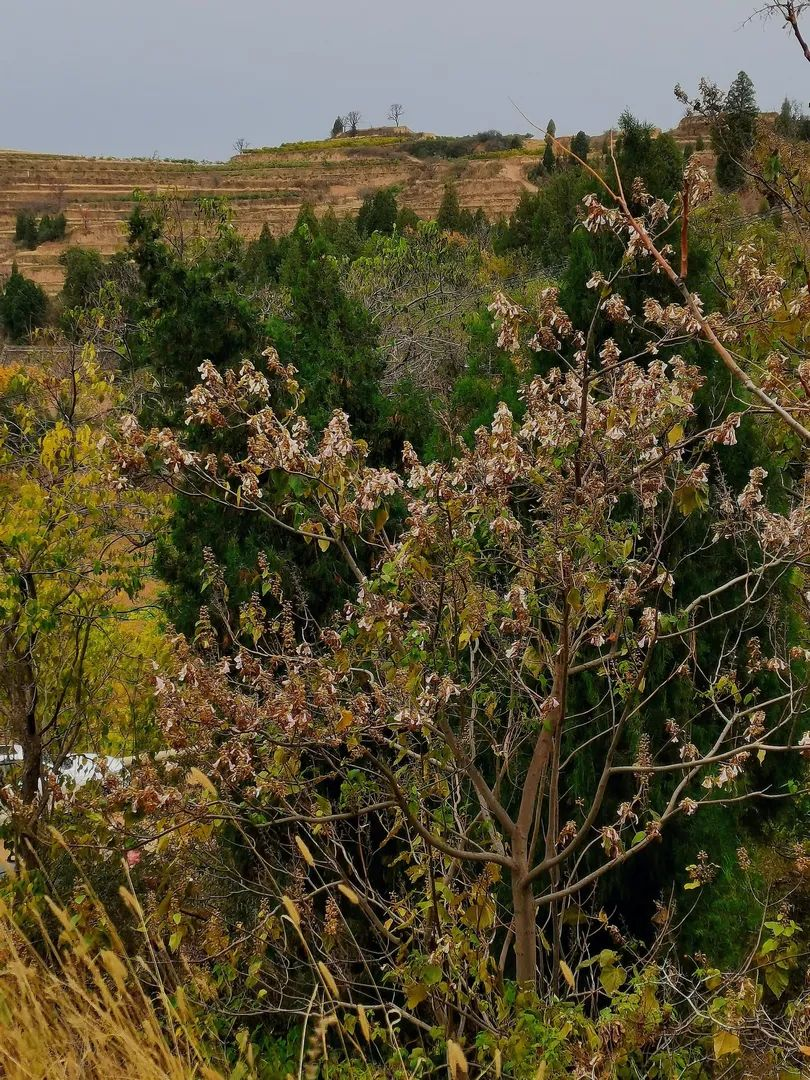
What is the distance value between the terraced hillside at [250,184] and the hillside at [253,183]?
7 cm

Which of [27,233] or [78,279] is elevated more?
[27,233]

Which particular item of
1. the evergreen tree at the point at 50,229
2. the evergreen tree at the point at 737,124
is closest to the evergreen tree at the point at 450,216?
the evergreen tree at the point at 737,124

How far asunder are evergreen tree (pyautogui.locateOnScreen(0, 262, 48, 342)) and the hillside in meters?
14.3

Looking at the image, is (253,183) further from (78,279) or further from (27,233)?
(78,279)

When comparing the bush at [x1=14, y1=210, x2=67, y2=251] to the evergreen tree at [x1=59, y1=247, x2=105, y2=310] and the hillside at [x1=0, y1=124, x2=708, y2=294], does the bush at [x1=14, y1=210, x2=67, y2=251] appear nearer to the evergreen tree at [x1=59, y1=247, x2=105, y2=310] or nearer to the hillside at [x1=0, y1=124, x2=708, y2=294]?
the hillside at [x1=0, y1=124, x2=708, y2=294]

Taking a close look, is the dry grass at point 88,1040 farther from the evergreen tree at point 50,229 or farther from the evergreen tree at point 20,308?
the evergreen tree at point 50,229

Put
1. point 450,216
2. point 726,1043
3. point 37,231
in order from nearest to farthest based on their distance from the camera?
point 726,1043
point 450,216
point 37,231

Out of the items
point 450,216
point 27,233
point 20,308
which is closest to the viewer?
point 20,308

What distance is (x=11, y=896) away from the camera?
436cm

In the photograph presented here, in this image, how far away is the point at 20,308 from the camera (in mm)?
36156

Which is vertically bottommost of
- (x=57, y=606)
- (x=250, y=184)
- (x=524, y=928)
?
(x=524, y=928)

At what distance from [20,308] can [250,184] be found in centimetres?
3691

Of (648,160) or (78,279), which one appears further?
(78,279)

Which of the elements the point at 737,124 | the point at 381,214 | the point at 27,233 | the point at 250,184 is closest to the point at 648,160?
the point at 737,124
